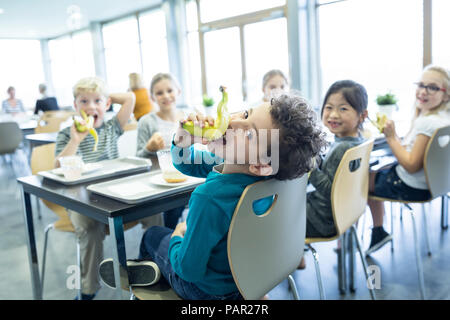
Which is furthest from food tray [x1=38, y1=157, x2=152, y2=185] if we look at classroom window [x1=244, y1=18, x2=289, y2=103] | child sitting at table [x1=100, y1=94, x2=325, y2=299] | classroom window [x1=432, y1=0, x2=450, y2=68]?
classroom window [x1=244, y1=18, x2=289, y2=103]

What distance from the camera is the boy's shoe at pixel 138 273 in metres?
1.10

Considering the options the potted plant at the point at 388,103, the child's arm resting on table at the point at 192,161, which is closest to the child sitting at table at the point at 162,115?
the child's arm resting on table at the point at 192,161

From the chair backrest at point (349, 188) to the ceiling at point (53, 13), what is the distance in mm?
7618

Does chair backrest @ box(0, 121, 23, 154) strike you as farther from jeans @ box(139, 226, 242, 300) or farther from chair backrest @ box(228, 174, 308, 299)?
chair backrest @ box(228, 174, 308, 299)

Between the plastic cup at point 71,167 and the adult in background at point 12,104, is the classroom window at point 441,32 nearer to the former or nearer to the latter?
the plastic cup at point 71,167

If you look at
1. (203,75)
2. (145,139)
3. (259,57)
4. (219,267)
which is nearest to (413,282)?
(219,267)

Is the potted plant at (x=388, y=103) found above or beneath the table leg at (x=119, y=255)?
above

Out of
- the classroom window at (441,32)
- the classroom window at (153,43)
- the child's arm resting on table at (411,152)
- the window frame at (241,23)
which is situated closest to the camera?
the child's arm resting on table at (411,152)

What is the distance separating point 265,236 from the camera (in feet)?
3.05

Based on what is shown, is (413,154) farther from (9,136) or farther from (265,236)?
(9,136)

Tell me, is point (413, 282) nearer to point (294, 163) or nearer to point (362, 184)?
point (362, 184)

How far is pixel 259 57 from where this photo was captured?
6.64 m

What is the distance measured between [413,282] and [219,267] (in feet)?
4.43

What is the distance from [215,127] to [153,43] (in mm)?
8451
